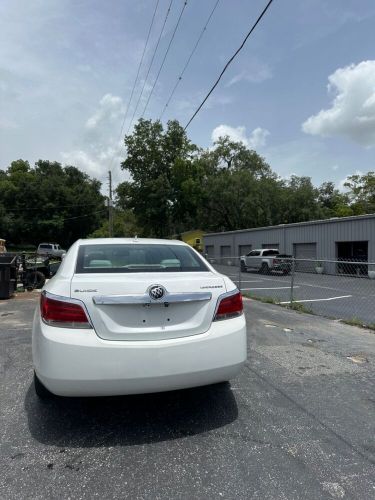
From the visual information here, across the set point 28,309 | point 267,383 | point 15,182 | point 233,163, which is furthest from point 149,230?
point 267,383

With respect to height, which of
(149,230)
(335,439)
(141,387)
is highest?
(149,230)

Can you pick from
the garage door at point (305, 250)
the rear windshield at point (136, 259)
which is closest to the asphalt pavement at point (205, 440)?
the rear windshield at point (136, 259)

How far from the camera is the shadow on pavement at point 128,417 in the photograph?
321cm

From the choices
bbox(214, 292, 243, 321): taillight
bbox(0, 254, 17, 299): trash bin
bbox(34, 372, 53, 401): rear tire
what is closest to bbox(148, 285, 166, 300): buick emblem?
bbox(214, 292, 243, 321): taillight

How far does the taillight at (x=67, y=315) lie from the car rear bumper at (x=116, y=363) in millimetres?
46

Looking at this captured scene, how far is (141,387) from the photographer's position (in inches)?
120

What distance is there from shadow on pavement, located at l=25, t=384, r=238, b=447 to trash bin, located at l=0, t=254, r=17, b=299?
28.4ft

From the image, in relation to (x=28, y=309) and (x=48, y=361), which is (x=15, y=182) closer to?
(x=28, y=309)

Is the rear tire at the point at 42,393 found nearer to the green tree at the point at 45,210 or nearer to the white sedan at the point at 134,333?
the white sedan at the point at 134,333

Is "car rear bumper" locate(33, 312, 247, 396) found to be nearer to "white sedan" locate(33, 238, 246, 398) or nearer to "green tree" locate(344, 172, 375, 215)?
"white sedan" locate(33, 238, 246, 398)

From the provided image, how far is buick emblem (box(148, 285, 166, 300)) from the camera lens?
314cm

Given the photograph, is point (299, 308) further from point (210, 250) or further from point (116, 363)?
point (210, 250)

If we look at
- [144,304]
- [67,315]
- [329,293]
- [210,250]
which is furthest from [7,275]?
[210,250]

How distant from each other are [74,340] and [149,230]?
47599 mm
